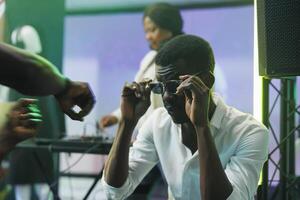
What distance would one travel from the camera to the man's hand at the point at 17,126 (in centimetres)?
76

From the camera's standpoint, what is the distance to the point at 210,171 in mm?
1454

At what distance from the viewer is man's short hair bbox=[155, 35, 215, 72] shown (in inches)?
66.6

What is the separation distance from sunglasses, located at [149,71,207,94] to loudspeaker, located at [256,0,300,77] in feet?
1.31

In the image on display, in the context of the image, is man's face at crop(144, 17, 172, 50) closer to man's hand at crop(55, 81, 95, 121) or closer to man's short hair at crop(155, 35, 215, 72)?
man's short hair at crop(155, 35, 215, 72)

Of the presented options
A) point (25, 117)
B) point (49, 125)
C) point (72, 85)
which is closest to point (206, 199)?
point (72, 85)

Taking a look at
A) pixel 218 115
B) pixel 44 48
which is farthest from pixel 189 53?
pixel 44 48

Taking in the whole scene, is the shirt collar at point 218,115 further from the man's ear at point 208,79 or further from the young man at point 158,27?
the young man at point 158,27

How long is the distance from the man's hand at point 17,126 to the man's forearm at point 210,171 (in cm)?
77

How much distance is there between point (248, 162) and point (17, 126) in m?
0.99

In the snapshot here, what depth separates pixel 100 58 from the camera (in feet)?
13.6

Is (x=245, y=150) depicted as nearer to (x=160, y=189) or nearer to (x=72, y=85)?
(x=72, y=85)

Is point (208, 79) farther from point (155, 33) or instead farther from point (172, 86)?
point (155, 33)

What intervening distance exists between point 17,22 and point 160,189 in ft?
5.80

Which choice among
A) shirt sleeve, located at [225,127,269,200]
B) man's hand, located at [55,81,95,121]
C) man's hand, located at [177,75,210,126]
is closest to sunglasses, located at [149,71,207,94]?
man's hand, located at [177,75,210,126]
